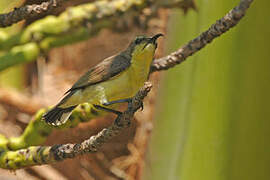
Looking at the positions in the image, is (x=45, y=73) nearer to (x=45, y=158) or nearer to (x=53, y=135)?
(x=53, y=135)

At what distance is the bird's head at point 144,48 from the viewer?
73.2 inches

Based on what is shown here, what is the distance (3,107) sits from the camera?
293cm

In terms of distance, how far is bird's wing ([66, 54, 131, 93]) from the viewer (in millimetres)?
1861

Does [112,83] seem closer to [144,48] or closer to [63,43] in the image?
[144,48]

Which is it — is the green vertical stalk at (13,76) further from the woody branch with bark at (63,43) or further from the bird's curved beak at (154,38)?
the bird's curved beak at (154,38)

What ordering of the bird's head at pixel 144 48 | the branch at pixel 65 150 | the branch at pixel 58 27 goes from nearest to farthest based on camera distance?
the branch at pixel 65 150, the bird's head at pixel 144 48, the branch at pixel 58 27

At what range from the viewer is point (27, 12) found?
1488 mm

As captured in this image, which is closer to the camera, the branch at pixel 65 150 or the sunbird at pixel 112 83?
the branch at pixel 65 150

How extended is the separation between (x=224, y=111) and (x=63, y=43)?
0.97 metres

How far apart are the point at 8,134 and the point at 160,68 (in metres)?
1.38

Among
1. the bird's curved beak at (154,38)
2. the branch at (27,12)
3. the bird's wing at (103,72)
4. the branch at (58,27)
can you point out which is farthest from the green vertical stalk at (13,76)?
the branch at (27,12)

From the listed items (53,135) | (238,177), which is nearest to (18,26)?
(53,135)

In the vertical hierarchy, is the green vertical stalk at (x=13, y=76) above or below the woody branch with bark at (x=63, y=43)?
above

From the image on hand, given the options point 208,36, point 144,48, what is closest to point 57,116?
point 144,48
